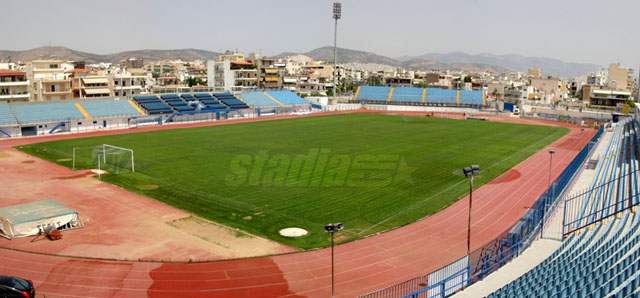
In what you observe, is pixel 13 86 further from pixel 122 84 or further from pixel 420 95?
pixel 420 95

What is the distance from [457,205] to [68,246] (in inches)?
773

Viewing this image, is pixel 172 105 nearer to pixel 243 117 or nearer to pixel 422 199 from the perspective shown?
pixel 243 117

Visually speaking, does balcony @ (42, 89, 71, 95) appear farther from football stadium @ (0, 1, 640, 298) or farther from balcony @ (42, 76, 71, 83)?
football stadium @ (0, 1, 640, 298)

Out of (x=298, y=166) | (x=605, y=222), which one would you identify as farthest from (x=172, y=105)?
(x=605, y=222)

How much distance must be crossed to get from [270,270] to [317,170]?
17061mm

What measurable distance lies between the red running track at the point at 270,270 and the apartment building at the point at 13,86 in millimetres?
59673

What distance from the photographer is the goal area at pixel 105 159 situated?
34.9 metres

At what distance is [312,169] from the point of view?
3459 centimetres

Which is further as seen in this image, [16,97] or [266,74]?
[266,74]

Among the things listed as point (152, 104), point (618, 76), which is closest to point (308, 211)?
point (152, 104)

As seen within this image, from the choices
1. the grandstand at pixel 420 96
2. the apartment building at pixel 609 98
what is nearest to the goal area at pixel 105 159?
the grandstand at pixel 420 96

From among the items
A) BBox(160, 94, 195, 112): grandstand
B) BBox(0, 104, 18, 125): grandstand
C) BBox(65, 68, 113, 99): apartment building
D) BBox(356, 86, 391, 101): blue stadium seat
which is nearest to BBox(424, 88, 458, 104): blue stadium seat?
Result: BBox(356, 86, 391, 101): blue stadium seat

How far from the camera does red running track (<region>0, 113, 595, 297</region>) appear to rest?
1590 cm

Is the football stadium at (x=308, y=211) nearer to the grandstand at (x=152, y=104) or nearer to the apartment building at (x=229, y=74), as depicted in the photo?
the grandstand at (x=152, y=104)
